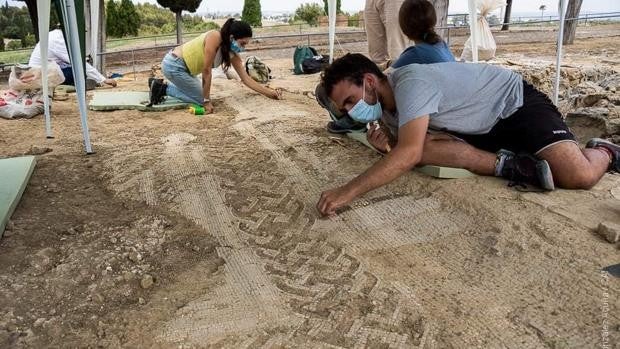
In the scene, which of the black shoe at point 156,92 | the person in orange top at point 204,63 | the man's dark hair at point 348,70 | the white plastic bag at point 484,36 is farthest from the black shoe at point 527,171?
the white plastic bag at point 484,36

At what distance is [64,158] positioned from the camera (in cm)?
374

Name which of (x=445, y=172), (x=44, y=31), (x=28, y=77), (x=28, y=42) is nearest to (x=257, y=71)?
(x=28, y=77)

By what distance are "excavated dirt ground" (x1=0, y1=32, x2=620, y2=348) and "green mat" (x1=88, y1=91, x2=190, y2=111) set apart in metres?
2.15

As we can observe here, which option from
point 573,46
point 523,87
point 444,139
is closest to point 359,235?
point 444,139

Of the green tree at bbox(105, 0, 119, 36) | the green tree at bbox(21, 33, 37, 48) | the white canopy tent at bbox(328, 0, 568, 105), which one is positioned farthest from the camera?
the green tree at bbox(105, 0, 119, 36)

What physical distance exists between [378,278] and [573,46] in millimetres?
12448

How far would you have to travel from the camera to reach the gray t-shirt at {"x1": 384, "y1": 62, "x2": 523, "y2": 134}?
226cm

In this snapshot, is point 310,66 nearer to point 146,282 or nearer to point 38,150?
point 38,150

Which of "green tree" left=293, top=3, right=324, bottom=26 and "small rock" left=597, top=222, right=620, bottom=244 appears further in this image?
"green tree" left=293, top=3, right=324, bottom=26

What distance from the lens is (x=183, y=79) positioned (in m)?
5.46

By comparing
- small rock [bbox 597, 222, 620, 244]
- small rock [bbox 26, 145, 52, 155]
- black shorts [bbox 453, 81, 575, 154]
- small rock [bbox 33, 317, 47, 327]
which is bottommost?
small rock [bbox 33, 317, 47, 327]

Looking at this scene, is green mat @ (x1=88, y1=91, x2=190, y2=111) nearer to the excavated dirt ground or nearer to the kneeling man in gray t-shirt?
the excavated dirt ground

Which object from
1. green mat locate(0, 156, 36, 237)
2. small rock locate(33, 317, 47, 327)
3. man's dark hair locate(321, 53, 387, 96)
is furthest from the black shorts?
green mat locate(0, 156, 36, 237)

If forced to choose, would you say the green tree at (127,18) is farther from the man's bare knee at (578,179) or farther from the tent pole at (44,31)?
the man's bare knee at (578,179)
